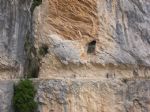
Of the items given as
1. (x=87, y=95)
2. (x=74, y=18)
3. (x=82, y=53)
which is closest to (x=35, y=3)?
(x=74, y=18)

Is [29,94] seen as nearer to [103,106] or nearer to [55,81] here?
[55,81]

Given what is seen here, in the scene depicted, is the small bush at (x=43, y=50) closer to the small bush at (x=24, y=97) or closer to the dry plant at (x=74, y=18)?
the dry plant at (x=74, y=18)

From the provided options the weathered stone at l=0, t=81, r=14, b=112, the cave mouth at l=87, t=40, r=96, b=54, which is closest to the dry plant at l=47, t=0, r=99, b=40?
the cave mouth at l=87, t=40, r=96, b=54

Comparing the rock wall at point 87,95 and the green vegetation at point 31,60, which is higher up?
the green vegetation at point 31,60

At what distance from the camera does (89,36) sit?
35.6 ft

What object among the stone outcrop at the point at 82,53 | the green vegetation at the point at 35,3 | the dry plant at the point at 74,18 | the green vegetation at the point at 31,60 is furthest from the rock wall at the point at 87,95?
the green vegetation at the point at 35,3

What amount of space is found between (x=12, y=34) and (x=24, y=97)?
1448 mm

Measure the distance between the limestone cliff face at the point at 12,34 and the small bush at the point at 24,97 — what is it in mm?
431

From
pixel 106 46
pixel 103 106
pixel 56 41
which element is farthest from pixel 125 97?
pixel 56 41

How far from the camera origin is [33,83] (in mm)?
9922

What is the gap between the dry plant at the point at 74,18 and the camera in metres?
10.7

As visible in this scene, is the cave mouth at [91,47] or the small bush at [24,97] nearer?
the small bush at [24,97]

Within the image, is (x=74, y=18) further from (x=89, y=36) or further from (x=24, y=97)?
(x=24, y=97)

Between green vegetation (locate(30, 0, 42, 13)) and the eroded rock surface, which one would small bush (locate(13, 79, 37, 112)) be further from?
green vegetation (locate(30, 0, 42, 13))
